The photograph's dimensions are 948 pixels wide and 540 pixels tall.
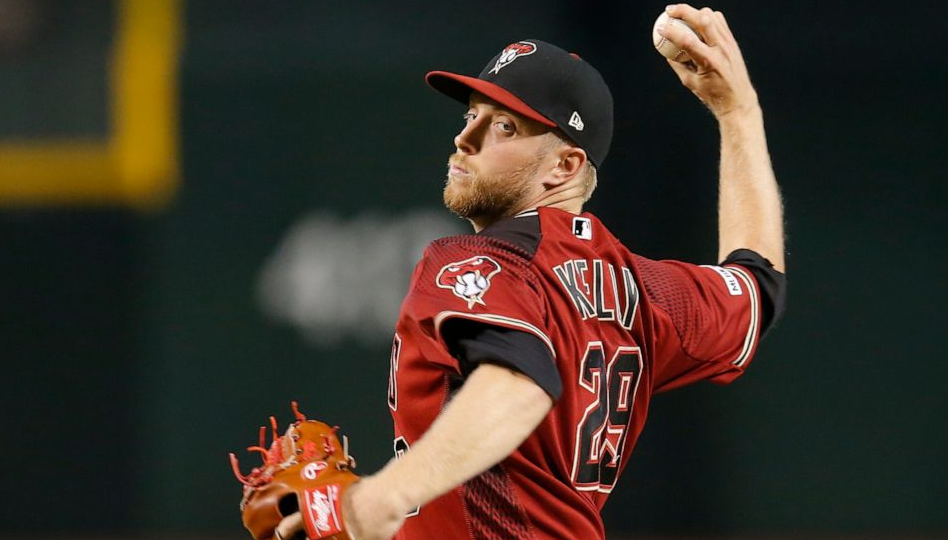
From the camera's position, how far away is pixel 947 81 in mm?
6352

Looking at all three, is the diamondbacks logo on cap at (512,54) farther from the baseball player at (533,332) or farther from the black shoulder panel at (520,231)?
the black shoulder panel at (520,231)

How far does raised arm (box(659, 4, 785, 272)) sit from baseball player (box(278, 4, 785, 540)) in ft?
0.27

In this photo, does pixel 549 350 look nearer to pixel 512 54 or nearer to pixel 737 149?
pixel 512 54

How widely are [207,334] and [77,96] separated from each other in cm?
129

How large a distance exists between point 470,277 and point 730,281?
73cm

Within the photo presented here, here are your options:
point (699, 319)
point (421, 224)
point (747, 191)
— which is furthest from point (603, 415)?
point (421, 224)

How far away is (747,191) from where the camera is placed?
103 inches

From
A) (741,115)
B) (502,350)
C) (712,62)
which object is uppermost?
(712,62)

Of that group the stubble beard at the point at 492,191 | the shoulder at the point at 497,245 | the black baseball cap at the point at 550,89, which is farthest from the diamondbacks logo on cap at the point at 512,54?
the shoulder at the point at 497,245

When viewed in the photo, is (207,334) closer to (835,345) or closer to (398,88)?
(398,88)

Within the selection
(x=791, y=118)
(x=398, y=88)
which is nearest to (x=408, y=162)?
(x=398, y=88)

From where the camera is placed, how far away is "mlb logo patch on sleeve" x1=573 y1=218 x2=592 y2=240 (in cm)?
212

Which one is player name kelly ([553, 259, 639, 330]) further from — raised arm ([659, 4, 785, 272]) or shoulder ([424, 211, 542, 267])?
raised arm ([659, 4, 785, 272])

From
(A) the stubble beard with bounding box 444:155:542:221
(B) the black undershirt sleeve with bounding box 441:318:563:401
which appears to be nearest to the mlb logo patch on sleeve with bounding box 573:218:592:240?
(A) the stubble beard with bounding box 444:155:542:221
